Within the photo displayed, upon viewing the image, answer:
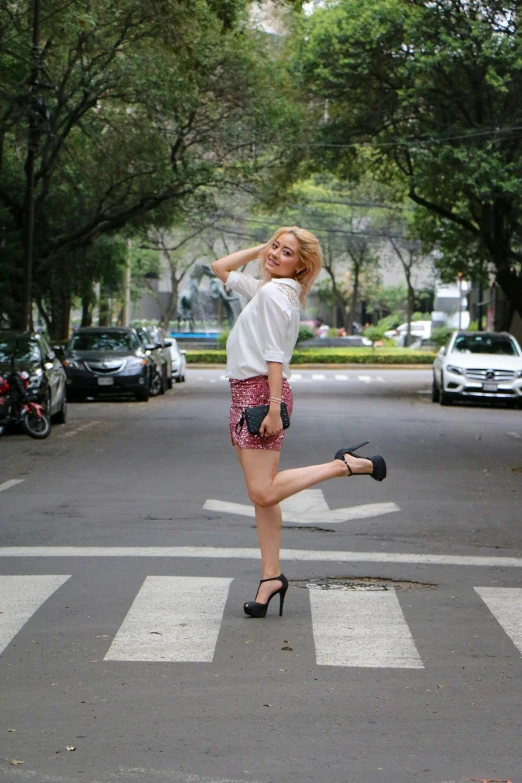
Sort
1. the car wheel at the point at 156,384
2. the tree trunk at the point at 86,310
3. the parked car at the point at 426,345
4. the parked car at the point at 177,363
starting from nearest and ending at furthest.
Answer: the car wheel at the point at 156,384
the parked car at the point at 177,363
the tree trunk at the point at 86,310
the parked car at the point at 426,345

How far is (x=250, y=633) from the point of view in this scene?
6523 mm

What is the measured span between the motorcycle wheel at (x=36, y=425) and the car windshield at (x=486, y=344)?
1250 centimetres

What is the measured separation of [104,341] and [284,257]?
2280cm

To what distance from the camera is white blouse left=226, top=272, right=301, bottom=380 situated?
6648mm

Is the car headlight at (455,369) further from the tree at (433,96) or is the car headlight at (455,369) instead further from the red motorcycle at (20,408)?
the red motorcycle at (20,408)

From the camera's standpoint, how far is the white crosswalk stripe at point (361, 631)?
603 centimetres

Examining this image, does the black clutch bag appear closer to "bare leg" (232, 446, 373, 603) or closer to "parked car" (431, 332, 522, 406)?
"bare leg" (232, 446, 373, 603)

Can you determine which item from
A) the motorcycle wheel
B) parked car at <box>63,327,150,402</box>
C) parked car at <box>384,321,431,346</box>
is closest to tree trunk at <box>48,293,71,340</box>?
parked car at <box>63,327,150,402</box>

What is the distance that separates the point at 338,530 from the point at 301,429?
9.95 meters

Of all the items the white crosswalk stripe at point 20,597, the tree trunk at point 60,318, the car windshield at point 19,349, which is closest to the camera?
the white crosswalk stripe at point 20,597

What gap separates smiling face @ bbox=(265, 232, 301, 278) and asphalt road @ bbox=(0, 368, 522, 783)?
6.05ft

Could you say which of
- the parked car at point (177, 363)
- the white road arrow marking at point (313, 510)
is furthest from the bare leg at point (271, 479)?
the parked car at point (177, 363)

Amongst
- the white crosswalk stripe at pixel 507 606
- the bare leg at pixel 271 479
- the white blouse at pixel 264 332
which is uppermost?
the white blouse at pixel 264 332

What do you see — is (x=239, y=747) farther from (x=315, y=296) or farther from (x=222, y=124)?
(x=315, y=296)
